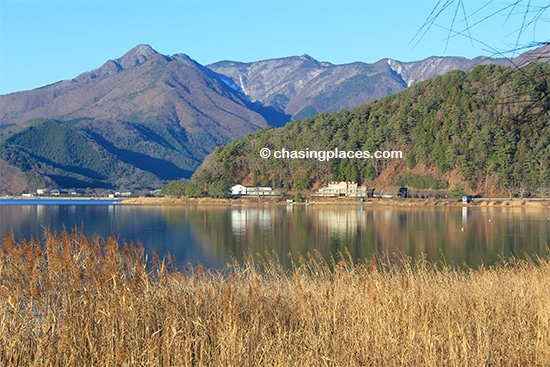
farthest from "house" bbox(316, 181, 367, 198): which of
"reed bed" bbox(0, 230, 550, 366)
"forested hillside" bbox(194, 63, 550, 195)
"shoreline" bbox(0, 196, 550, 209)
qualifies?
"reed bed" bbox(0, 230, 550, 366)

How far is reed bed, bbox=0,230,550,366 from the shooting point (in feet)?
17.7

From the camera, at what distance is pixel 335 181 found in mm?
93062

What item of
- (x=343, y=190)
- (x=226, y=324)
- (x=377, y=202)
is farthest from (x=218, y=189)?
(x=226, y=324)

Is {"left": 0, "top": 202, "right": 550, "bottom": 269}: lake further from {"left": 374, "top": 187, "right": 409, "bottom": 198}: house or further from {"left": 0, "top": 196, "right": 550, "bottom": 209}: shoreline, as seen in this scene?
{"left": 374, "top": 187, "right": 409, "bottom": 198}: house

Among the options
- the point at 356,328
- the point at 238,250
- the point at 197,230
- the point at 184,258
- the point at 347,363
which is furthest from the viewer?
the point at 197,230

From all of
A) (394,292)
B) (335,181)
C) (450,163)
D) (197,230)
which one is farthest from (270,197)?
(394,292)

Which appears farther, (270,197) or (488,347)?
(270,197)

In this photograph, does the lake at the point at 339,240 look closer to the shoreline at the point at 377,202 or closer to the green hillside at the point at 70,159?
the shoreline at the point at 377,202

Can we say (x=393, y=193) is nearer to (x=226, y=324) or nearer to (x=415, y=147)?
(x=415, y=147)

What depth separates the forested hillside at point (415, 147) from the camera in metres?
80.2

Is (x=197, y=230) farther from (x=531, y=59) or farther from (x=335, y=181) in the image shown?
(x=335, y=181)

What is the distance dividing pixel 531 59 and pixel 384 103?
103056 mm

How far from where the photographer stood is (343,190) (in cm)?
8806

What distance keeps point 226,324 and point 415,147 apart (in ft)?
294
